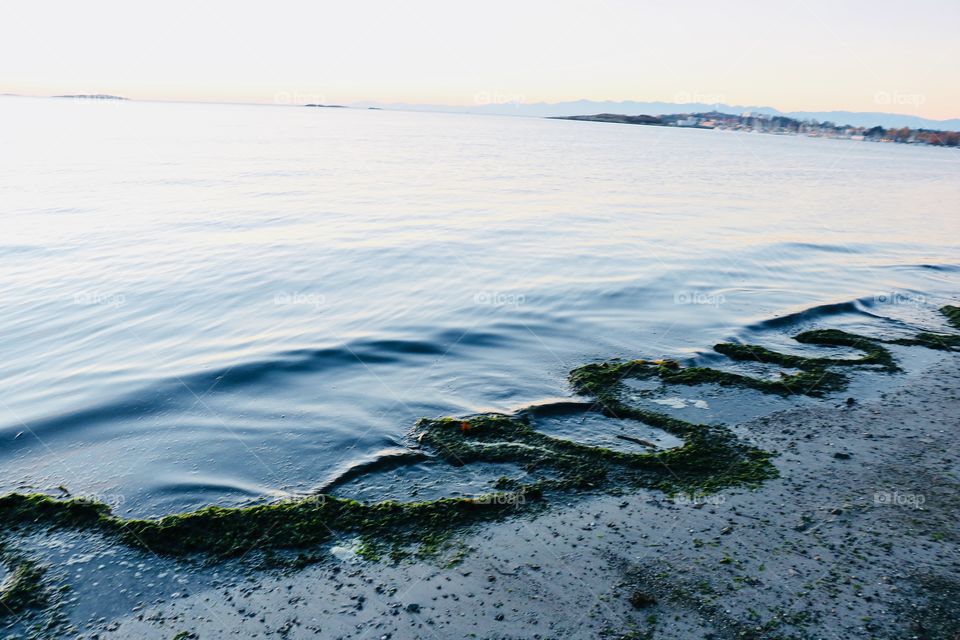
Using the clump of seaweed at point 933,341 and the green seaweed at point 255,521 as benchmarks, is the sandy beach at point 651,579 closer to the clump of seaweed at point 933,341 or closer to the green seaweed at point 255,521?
the green seaweed at point 255,521

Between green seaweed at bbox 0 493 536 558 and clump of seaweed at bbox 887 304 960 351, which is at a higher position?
clump of seaweed at bbox 887 304 960 351

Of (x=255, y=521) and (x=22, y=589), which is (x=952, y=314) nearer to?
(x=255, y=521)

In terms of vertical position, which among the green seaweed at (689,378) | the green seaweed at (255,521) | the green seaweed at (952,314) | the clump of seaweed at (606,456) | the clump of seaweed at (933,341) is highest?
the green seaweed at (952,314)

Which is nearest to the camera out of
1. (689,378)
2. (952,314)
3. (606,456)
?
(606,456)

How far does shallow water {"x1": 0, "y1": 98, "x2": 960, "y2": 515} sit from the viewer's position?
968 centimetres

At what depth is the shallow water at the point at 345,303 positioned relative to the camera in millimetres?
9680

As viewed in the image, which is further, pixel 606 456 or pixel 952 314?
pixel 952 314

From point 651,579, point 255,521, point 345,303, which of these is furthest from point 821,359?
point 345,303

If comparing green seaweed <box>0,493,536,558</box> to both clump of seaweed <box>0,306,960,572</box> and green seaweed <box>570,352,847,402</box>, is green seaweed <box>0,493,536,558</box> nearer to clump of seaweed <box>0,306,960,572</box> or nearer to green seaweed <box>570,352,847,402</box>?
clump of seaweed <box>0,306,960,572</box>

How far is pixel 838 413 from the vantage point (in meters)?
9.91

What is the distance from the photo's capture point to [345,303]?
1844cm

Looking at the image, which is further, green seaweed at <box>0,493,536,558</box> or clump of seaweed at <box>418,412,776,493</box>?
clump of seaweed at <box>418,412,776,493</box>

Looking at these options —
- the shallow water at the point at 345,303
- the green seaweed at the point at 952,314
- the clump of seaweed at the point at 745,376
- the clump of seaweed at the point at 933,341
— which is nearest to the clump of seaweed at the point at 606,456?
the shallow water at the point at 345,303

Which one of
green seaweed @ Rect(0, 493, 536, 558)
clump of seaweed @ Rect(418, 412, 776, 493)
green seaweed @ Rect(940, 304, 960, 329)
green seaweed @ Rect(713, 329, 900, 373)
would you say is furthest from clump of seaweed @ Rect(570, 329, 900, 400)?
green seaweed @ Rect(0, 493, 536, 558)
